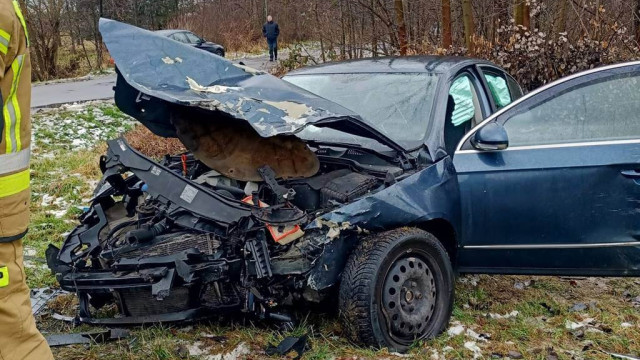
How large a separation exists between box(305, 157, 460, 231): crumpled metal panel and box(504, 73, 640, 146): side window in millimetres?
506

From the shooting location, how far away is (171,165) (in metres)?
3.96

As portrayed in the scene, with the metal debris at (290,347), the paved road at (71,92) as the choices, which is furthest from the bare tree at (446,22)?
the metal debris at (290,347)

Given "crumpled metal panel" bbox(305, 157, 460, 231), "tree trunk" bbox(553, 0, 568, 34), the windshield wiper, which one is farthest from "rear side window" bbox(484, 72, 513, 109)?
"tree trunk" bbox(553, 0, 568, 34)

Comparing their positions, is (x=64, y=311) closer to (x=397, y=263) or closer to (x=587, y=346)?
(x=397, y=263)

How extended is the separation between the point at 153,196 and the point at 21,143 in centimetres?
100

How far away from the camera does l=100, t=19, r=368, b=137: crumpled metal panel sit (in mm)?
3176

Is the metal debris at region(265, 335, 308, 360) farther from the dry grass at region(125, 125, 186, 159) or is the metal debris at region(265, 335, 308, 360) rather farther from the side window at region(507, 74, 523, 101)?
the dry grass at region(125, 125, 186, 159)

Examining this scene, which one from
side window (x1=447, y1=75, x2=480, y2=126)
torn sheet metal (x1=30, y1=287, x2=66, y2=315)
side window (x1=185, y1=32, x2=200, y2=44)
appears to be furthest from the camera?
side window (x1=185, y1=32, x2=200, y2=44)

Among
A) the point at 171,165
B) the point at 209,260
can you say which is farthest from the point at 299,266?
the point at 171,165

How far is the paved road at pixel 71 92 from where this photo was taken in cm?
1276

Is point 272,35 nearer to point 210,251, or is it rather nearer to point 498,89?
point 498,89

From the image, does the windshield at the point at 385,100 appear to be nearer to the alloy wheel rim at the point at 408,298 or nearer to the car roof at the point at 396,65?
the car roof at the point at 396,65

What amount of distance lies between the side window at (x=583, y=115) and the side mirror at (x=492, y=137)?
126mm

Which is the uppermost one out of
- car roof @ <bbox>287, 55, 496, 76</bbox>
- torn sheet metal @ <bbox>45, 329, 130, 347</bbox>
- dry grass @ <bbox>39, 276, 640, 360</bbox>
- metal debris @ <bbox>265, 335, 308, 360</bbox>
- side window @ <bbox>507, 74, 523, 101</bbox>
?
car roof @ <bbox>287, 55, 496, 76</bbox>
